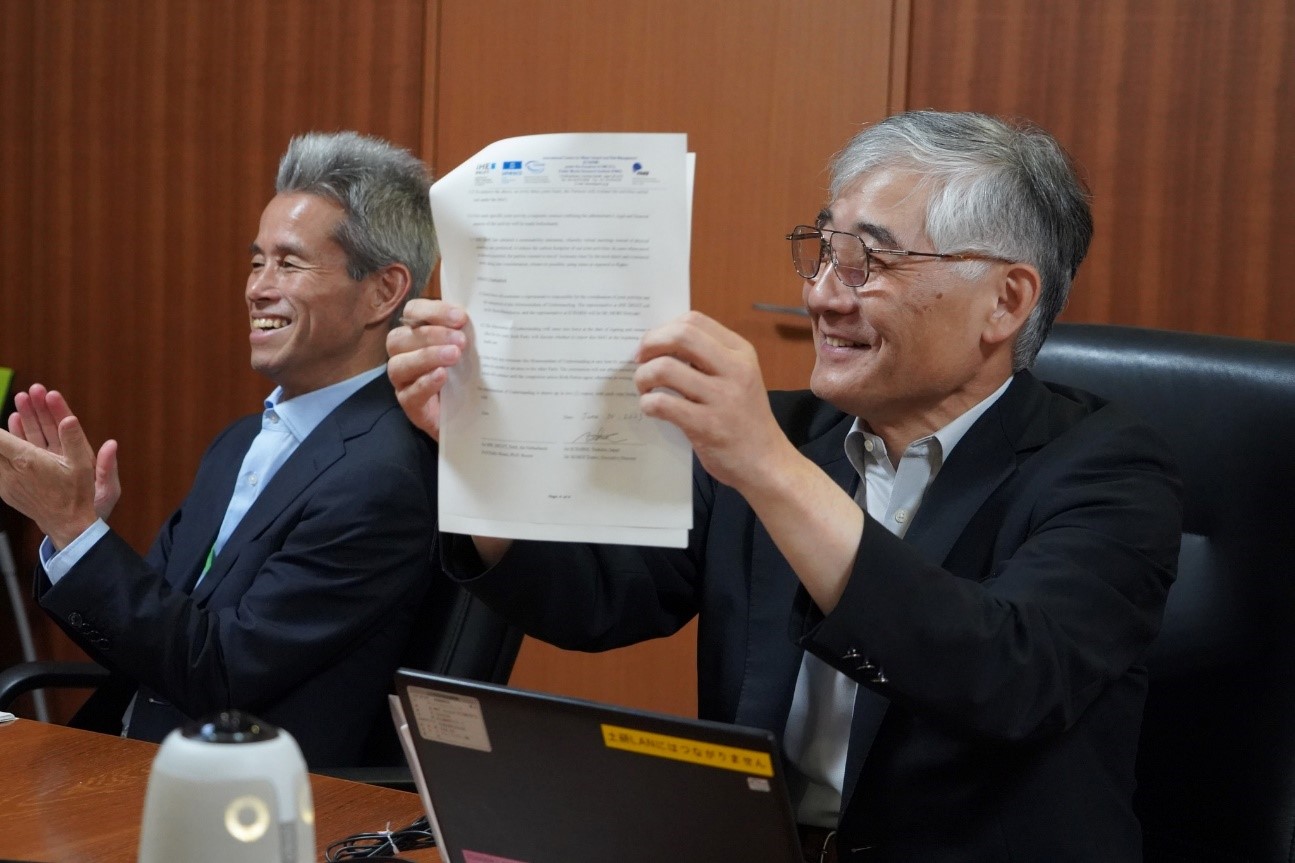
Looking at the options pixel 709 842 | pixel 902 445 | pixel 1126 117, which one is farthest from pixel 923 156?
pixel 1126 117

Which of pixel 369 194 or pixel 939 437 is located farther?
pixel 369 194

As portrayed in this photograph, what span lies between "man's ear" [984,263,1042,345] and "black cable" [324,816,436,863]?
0.83m

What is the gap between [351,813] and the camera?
1.42m

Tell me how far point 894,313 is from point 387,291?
1090mm

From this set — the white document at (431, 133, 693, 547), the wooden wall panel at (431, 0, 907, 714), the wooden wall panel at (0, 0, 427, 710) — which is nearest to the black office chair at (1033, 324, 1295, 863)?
the white document at (431, 133, 693, 547)

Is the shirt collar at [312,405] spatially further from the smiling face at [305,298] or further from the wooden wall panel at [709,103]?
the wooden wall panel at [709,103]

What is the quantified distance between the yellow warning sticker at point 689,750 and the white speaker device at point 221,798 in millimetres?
235

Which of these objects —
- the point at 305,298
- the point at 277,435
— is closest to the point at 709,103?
the point at 305,298

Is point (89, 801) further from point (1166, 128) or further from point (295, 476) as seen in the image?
point (1166, 128)

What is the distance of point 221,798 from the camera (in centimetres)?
86

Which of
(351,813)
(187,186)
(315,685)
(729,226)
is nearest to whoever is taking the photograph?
(351,813)

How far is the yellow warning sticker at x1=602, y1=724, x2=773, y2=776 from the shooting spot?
0.96 m

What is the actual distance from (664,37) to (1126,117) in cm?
107

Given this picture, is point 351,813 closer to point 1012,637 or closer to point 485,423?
point 485,423
